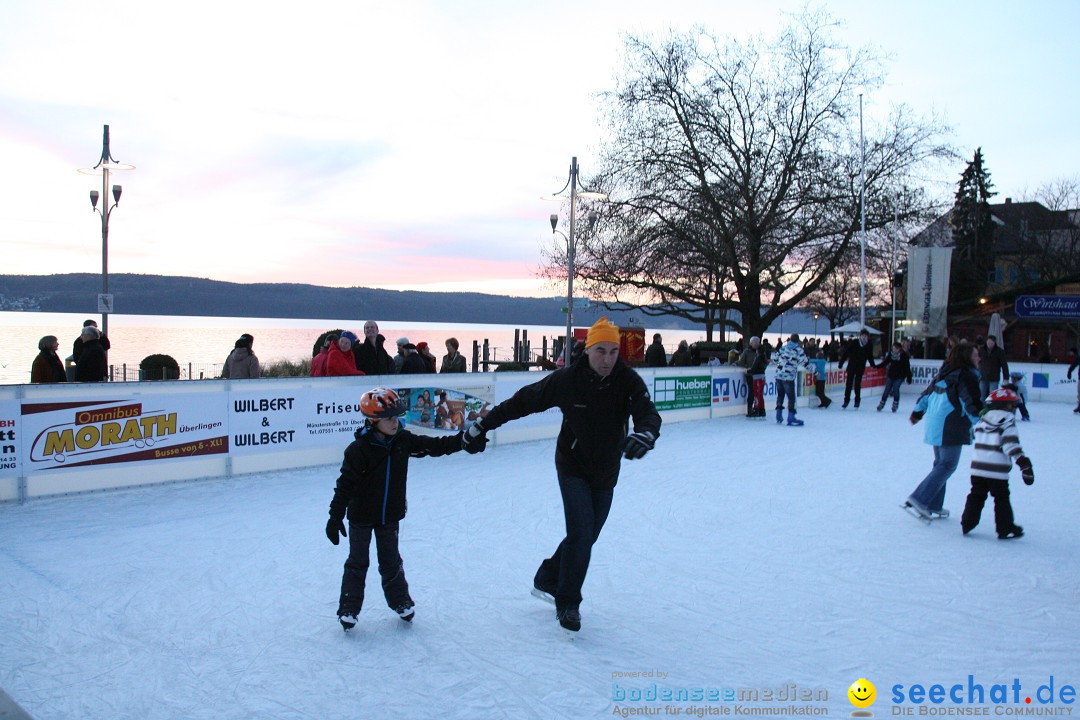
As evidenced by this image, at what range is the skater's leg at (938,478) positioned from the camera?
676cm

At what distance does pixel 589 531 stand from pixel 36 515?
5.26 meters

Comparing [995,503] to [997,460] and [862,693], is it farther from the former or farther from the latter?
[862,693]

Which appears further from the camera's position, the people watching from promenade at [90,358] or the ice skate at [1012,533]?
the people watching from promenade at [90,358]

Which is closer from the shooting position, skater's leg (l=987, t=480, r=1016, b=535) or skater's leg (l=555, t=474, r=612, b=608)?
skater's leg (l=555, t=474, r=612, b=608)

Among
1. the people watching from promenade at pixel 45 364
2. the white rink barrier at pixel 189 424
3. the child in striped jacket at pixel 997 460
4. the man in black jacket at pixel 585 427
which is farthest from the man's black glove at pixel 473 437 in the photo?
the people watching from promenade at pixel 45 364

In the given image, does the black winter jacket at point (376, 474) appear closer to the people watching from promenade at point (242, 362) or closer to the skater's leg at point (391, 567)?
the skater's leg at point (391, 567)

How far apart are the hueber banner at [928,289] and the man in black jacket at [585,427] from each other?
2514cm

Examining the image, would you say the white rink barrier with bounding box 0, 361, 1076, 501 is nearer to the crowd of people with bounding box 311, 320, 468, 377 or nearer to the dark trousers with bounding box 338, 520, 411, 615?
the crowd of people with bounding box 311, 320, 468, 377

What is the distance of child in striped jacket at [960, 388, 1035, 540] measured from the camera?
6.16 meters

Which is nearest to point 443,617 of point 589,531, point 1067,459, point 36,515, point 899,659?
point 589,531

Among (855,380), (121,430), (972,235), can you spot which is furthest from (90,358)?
(972,235)

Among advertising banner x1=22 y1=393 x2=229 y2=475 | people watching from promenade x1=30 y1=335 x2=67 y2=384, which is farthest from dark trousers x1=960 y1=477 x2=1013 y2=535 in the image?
people watching from promenade x1=30 y1=335 x2=67 y2=384

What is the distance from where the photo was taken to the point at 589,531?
4211mm

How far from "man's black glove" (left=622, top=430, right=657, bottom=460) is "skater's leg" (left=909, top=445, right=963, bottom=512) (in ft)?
12.9
